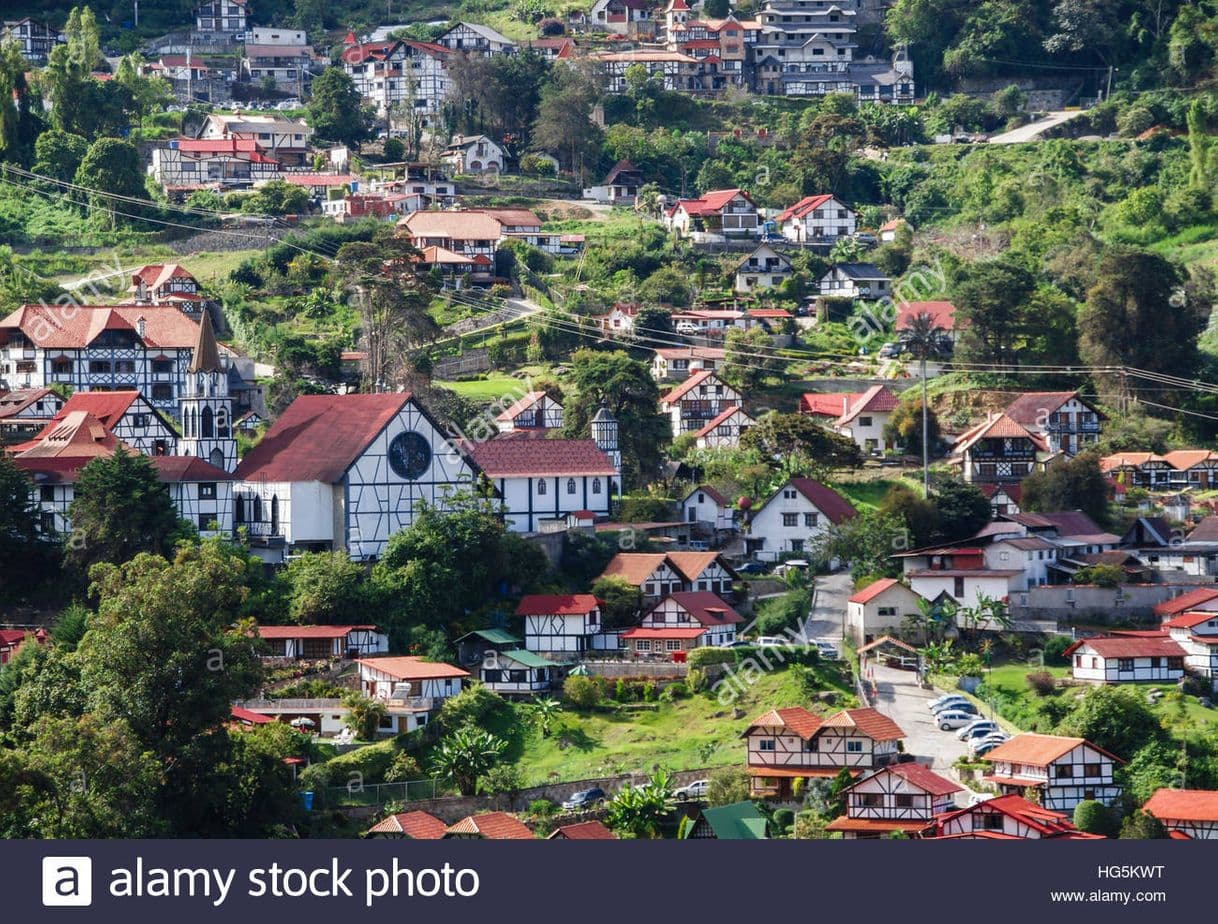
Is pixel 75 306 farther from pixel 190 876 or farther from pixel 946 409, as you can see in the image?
pixel 190 876

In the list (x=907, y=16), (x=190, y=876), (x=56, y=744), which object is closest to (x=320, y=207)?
(x=907, y=16)

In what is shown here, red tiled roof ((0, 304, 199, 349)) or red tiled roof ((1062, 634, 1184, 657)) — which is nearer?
red tiled roof ((1062, 634, 1184, 657))

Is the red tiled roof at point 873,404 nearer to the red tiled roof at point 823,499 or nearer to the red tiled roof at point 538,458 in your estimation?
the red tiled roof at point 823,499

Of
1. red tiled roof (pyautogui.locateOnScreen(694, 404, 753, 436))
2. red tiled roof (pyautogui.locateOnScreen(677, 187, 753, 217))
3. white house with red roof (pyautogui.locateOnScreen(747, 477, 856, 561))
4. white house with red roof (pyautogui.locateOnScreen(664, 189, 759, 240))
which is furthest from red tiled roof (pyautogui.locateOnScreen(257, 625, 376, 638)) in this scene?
red tiled roof (pyautogui.locateOnScreen(677, 187, 753, 217))

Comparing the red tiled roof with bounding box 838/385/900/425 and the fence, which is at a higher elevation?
the red tiled roof with bounding box 838/385/900/425

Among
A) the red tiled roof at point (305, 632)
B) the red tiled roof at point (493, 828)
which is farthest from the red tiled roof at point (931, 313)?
the red tiled roof at point (493, 828)

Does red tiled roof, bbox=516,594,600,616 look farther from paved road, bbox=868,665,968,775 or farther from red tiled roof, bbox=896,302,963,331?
red tiled roof, bbox=896,302,963,331

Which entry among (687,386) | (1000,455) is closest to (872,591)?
(1000,455)

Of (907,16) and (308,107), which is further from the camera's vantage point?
(907,16)
